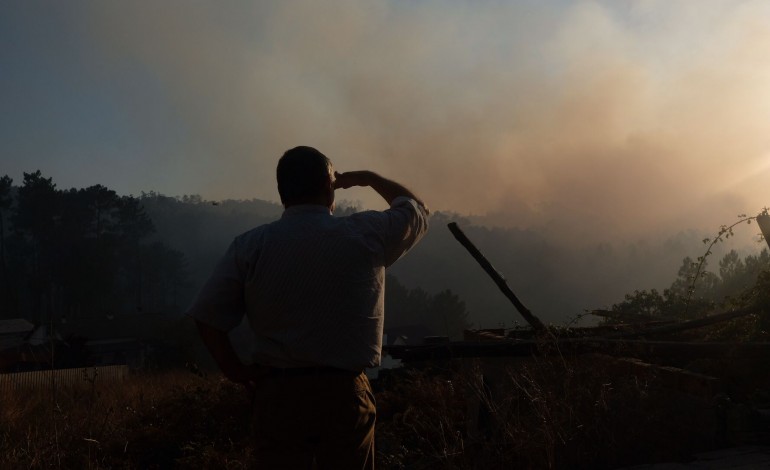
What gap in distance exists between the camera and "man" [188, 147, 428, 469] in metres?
2.55

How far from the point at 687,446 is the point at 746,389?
5.01 ft

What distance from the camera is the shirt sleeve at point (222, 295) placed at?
2.61 metres

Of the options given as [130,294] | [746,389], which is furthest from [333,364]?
[130,294]

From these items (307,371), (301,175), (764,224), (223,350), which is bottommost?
(307,371)

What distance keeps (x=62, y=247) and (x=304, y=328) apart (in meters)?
84.4

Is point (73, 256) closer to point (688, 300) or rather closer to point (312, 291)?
point (688, 300)

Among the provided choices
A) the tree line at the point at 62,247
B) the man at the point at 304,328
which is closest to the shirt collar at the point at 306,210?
the man at the point at 304,328

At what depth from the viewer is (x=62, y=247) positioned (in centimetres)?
7844

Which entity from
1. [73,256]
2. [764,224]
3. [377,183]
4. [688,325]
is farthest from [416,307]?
[377,183]

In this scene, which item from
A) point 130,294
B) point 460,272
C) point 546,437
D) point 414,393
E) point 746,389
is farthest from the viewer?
point 460,272

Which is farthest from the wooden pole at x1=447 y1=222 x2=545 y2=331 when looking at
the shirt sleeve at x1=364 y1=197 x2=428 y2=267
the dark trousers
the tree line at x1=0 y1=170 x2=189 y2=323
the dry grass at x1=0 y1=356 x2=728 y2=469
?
the tree line at x1=0 y1=170 x2=189 y2=323

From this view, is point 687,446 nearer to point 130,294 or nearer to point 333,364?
point 333,364

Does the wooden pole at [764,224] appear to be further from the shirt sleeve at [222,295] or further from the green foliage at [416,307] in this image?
the green foliage at [416,307]

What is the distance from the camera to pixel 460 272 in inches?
6693
